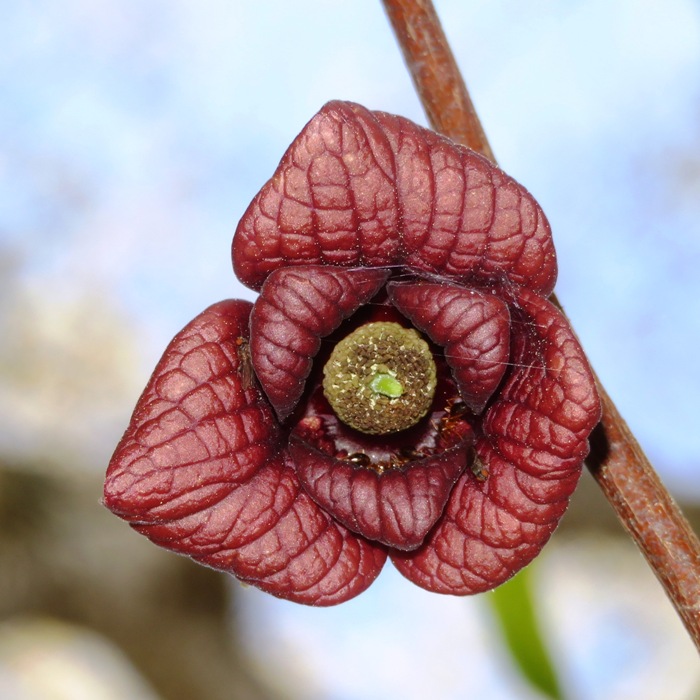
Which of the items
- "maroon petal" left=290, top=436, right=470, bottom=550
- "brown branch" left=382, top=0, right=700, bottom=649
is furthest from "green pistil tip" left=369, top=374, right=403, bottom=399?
"brown branch" left=382, top=0, right=700, bottom=649

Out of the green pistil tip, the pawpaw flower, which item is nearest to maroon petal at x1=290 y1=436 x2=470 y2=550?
the pawpaw flower

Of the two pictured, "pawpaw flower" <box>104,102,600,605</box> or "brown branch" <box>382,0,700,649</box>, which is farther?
"brown branch" <box>382,0,700,649</box>

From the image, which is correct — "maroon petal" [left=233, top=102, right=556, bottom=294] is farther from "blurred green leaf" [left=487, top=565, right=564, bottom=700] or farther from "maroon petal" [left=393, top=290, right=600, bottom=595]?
"blurred green leaf" [left=487, top=565, right=564, bottom=700]

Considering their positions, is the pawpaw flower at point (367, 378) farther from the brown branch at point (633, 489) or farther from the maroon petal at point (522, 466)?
the brown branch at point (633, 489)

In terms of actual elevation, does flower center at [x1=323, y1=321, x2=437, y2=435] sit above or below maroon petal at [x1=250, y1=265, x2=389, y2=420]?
below

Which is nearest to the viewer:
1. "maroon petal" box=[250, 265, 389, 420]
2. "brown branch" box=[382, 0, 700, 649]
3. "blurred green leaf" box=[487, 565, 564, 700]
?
"maroon petal" box=[250, 265, 389, 420]

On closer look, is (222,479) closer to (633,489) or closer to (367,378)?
(367,378)

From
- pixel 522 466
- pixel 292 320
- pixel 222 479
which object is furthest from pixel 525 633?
pixel 292 320

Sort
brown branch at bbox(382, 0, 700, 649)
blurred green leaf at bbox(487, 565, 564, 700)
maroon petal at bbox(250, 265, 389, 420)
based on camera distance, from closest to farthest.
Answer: maroon petal at bbox(250, 265, 389, 420)
brown branch at bbox(382, 0, 700, 649)
blurred green leaf at bbox(487, 565, 564, 700)

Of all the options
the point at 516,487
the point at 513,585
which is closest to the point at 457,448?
the point at 516,487
